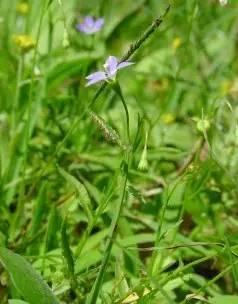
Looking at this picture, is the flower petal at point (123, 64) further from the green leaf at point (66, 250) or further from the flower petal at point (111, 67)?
the green leaf at point (66, 250)

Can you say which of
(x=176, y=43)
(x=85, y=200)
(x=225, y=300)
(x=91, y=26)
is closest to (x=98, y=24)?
(x=91, y=26)

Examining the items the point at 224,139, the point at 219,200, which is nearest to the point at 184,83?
the point at 224,139

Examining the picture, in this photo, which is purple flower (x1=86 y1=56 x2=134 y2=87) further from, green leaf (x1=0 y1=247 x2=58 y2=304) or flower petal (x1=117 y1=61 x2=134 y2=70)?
green leaf (x1=0 y1=247 x2=58 y2=304)

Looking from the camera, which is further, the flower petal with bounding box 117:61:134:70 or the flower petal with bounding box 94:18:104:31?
the flower petal with bounding box 94:18:104:31

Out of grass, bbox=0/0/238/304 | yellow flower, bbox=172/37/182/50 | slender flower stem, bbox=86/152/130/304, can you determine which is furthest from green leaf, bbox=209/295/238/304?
yellow flower, bbox=172/37/182/50

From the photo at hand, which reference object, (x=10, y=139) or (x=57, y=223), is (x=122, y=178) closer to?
(x=57, y=223)

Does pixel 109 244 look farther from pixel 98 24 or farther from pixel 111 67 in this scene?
pixel 98 24

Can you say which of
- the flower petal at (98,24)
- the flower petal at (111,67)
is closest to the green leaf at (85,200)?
the flower petal at (111,67)

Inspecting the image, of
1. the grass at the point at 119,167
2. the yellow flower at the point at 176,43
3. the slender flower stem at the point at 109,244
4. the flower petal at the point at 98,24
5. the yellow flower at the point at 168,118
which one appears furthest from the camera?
the yellow flower at the point at 176,43
